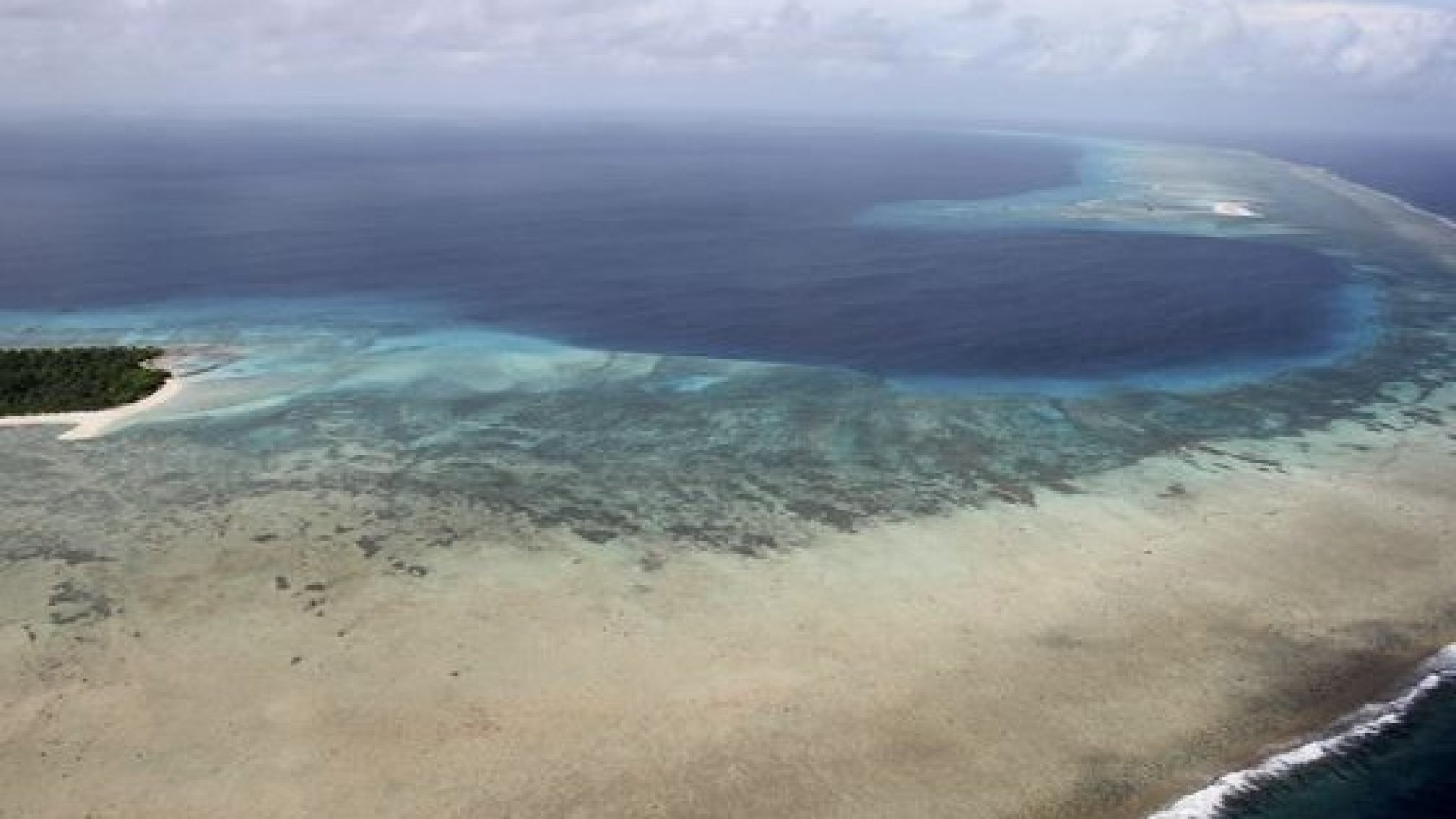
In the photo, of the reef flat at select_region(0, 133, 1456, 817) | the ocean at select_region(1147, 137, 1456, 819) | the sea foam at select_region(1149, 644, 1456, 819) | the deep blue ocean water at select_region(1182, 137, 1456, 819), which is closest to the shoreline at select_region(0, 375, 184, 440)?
the reef flat at select_region(0, 133, 1456, 817)

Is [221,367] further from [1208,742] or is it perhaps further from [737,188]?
[737,188]

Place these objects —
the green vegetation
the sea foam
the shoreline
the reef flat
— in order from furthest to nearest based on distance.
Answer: the green vegetation < the shoreline < the reef flat < the sea foam

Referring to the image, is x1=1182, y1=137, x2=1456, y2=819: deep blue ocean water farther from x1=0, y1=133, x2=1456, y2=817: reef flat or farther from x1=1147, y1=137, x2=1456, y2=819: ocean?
x1=0, y1=133, x2=1456, y2=817: reef flat

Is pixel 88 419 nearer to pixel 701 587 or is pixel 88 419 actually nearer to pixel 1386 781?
pixel 701 587

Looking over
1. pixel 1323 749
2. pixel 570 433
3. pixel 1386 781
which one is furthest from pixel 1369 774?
pixel 570 433

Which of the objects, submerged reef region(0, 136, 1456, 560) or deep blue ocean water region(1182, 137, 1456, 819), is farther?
submerged reef region(0, 136, 1456, 560)
